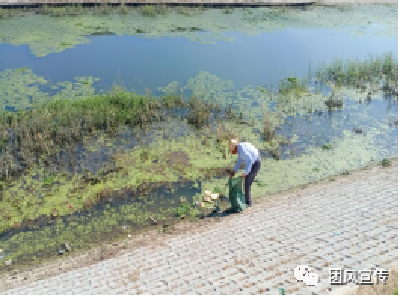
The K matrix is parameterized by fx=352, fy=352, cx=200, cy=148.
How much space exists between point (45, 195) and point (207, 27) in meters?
11.8

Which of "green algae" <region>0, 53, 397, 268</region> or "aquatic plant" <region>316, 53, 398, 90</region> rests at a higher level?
"aquatic plant" <region>316, 53, 398, 90</region>

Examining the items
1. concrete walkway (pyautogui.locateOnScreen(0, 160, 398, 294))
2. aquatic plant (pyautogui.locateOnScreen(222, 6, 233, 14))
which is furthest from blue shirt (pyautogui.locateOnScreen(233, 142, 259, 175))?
aquatic plant (pyautogui.locateOnScreen(222, 6, 233, 14))

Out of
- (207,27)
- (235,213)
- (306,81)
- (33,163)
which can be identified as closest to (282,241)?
(235,213)

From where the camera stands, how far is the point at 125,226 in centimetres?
625

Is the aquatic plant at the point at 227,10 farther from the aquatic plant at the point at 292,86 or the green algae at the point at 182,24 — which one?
the aquatic plant at the point at 292,86

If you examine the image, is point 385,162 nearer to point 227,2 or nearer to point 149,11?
point 149,11

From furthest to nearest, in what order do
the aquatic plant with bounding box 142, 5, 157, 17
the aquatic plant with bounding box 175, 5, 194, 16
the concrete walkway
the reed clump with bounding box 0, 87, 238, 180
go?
the aquatic plant with bounding box 175, 5, 194, 16 → the aquatic plant with bounding box 142, 5, 157, 17 → the reed clump with bounding box 0, 87, 238, 180 → the concrete walkway

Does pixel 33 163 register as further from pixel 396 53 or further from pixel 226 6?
pixel 226 6

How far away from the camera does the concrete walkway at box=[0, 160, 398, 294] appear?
175 inches

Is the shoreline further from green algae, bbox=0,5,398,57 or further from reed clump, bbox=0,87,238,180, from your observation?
reed clump, bbox=0,87,238,180

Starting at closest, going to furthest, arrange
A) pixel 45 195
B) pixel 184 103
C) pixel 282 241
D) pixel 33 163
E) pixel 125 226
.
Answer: pixel 282 241 < pixel 125 226 < pixel 45 195 < pixel 33 163 < pixel 184 103

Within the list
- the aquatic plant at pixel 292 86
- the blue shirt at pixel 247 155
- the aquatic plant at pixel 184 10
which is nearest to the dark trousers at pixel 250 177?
the blue shirt at pixel 247 155

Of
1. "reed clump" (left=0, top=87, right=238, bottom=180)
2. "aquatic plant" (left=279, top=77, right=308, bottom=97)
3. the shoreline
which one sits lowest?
"reed clump" (left=0, top=87, right=238, bottom=180)

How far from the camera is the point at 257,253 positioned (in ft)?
16.3
